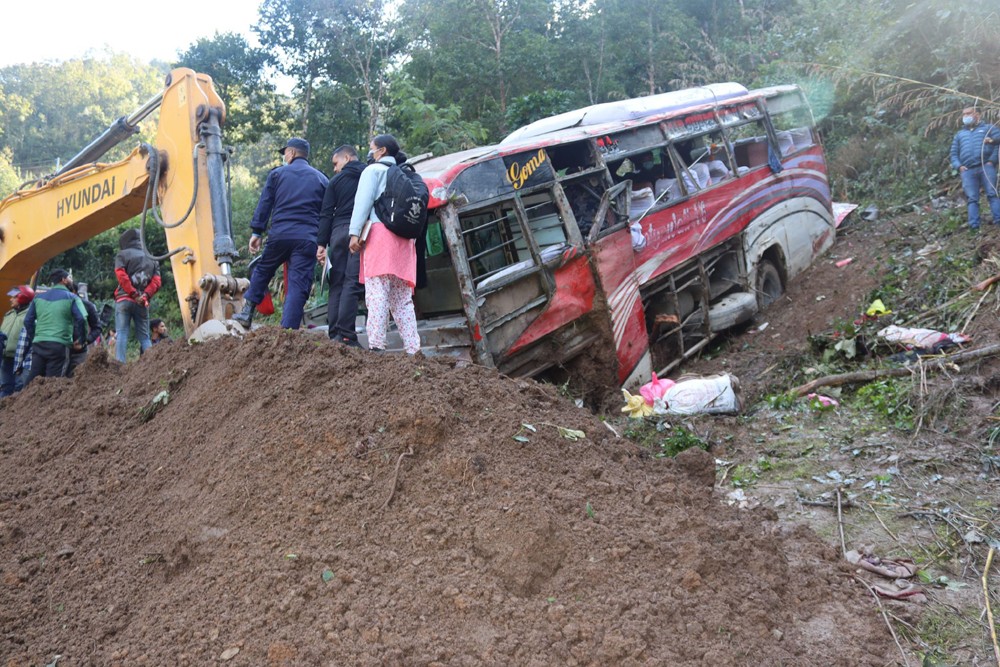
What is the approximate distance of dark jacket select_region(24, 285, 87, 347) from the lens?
8.91 m

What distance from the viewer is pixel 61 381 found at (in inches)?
289

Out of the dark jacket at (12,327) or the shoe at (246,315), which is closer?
the shoe at (246,315)

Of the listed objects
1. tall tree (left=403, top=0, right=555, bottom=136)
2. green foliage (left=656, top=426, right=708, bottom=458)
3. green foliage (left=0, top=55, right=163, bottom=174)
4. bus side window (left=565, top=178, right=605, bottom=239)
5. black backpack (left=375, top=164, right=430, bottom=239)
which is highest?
green foliage (left=0, top=55, right=163, bottom=174)

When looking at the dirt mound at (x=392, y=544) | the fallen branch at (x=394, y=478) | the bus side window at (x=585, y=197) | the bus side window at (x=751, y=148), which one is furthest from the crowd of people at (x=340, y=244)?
the bus side window at (x=751, y=148)

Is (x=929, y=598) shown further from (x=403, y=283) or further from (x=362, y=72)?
(x=362, y=72)

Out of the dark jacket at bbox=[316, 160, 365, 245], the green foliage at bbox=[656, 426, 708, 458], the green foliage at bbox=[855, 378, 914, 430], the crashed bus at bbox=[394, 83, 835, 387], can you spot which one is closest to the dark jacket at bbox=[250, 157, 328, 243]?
the dark jacket at bbox=[316, 160, 365, 245]

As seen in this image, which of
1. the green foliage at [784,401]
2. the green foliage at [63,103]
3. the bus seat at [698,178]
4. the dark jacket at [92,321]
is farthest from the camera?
the green foliage at [63,103]

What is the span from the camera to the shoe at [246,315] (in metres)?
6.39

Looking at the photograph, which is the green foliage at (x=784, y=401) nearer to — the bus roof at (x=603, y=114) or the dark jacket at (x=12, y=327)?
the bus roof at (x=603, y=114)

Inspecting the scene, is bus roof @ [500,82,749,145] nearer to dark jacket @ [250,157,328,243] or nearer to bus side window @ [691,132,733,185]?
bus side window @ [691,132,733,185]

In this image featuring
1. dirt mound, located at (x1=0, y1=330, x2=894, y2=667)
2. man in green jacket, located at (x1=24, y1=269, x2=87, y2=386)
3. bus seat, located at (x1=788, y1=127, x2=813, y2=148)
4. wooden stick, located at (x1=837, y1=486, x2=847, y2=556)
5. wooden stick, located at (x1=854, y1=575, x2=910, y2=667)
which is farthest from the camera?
bus seat, located at (x1=788, y1=127, x2=813, y2=148)

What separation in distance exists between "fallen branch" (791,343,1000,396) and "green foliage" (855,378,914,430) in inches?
2.6

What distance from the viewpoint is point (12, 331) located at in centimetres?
957

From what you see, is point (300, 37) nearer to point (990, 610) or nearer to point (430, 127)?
point (430, 127)
